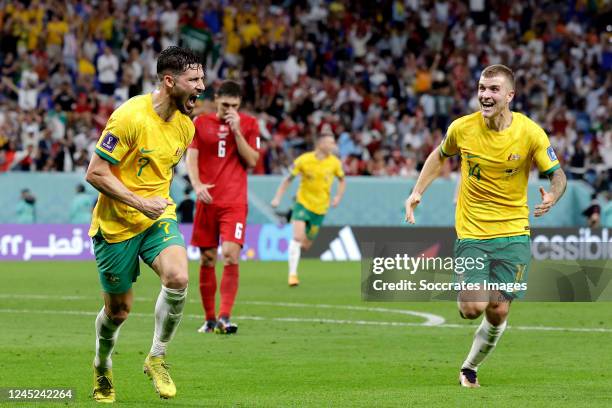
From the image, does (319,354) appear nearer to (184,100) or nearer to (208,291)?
(208,291)

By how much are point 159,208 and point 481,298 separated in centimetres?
263

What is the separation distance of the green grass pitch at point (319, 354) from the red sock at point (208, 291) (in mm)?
337

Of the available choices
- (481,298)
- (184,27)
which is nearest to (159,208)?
(481,298)

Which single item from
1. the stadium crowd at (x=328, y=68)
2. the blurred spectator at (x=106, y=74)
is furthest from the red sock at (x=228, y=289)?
the blurred spectator at (x=106, y=74)

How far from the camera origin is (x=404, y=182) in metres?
30.4

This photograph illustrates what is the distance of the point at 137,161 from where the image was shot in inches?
346

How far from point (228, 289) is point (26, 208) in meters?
15.1

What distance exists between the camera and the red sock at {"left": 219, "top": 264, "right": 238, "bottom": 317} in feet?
45.6

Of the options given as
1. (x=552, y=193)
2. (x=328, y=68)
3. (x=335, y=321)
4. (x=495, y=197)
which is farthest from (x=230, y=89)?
(x=328, y=68)

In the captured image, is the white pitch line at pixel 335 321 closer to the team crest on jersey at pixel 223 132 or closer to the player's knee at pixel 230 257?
the player's knee at pixel 230 257

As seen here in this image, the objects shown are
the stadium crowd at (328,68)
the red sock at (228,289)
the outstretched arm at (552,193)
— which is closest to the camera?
the outstretched arm at (552,193)

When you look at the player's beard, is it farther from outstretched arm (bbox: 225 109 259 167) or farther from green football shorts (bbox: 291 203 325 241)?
green football shorts (bbox: 291 203 325 241)

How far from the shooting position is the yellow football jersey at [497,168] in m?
9.84

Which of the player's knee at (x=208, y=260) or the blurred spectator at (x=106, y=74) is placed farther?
the blurred spectator at (x=106, y=74)
